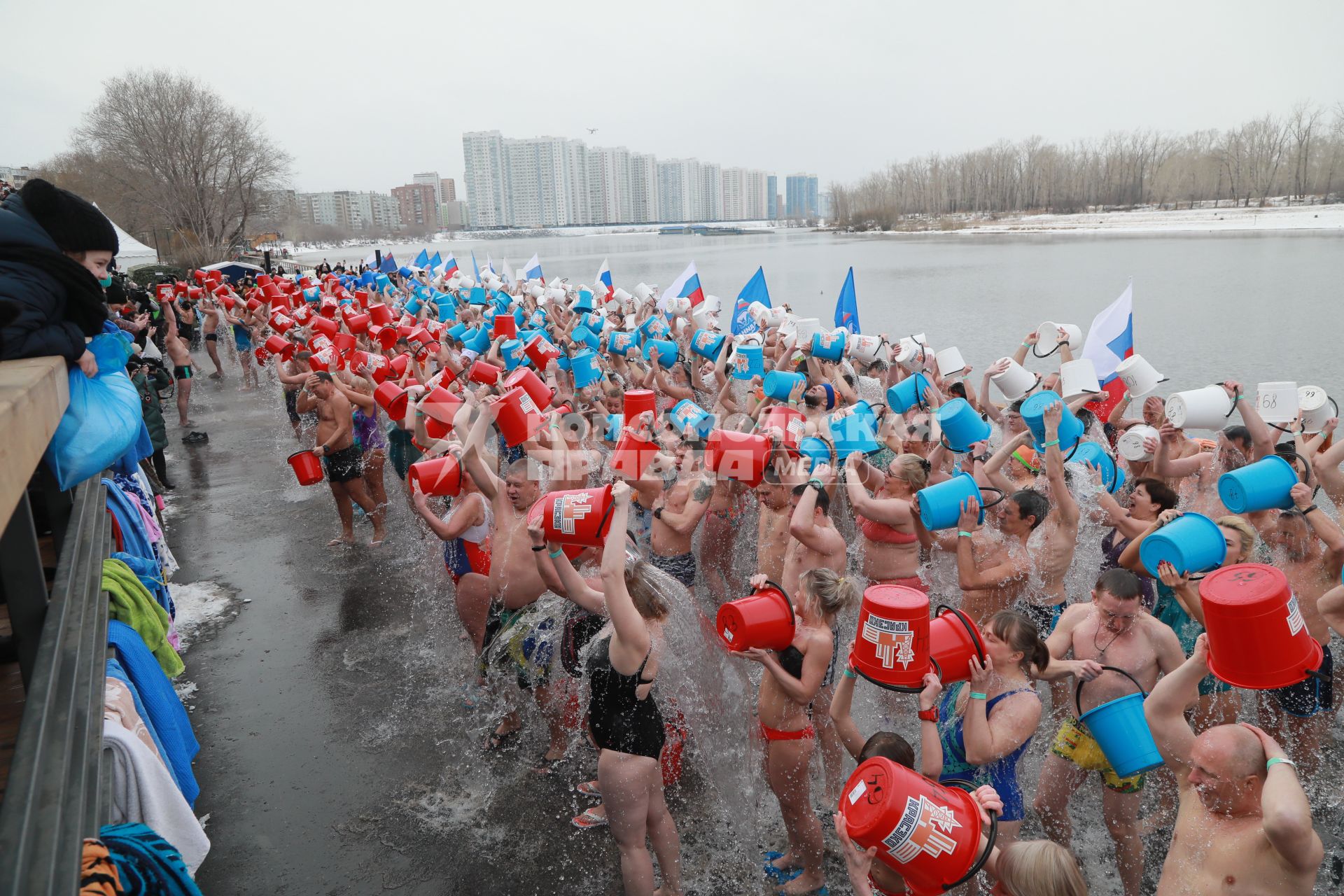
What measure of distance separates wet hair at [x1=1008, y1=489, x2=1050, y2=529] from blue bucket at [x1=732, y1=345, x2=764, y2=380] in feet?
12.8

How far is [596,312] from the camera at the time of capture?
12.8m

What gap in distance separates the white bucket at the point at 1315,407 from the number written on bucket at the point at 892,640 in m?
4.02

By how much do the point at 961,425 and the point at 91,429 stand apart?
4.63 metres

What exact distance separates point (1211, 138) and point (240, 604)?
91.0 meters

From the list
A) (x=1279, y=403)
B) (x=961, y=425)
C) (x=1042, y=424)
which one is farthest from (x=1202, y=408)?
(x=961, y=425)

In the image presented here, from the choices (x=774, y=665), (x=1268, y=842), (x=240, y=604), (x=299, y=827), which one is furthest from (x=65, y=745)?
(x=240, y=604)

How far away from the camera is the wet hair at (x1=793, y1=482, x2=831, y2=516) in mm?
4322

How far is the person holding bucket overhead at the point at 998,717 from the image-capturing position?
9.59ft

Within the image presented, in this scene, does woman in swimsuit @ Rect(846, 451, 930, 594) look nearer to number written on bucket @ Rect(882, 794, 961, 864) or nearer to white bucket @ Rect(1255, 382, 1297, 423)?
white bucket @ Rect(1255, 382, 1297, 423)

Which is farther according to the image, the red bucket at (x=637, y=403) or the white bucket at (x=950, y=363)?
the white bucket at (x=950, y=363)

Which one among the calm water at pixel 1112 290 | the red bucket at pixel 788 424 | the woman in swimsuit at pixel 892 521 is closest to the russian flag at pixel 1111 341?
the woman in swimsuit at pixel 892 521

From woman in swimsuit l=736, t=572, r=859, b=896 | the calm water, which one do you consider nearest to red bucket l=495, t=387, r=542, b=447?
woman in swimsuit l=736, t=572, r=859, b=896

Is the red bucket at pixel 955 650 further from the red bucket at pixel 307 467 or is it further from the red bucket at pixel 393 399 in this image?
the red bucket at pixel 307 467

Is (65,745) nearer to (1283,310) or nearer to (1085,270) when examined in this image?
(1283,310)
